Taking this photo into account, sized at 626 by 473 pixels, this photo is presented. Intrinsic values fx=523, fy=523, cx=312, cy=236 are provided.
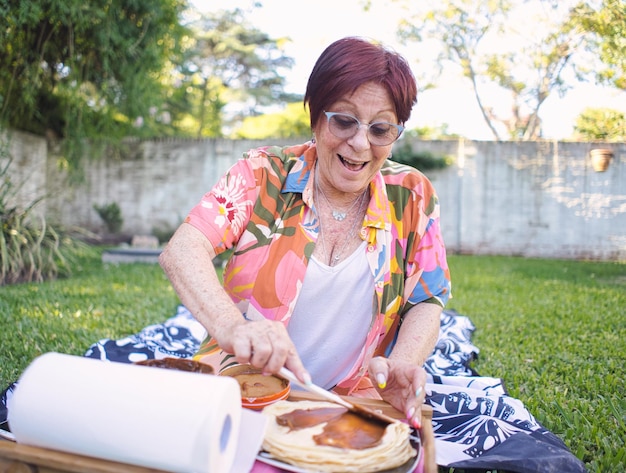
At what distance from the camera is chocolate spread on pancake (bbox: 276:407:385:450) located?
104cm

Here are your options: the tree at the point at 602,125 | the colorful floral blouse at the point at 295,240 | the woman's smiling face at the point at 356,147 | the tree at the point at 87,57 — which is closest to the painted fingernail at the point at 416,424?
the colorful floral blouse at the point at 295,240

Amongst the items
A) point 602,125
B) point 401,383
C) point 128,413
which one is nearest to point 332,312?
point 401,383

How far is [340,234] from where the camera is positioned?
1888 mm

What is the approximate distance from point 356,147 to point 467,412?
114 centimetres

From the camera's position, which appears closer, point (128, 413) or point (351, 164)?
point (128, 413)

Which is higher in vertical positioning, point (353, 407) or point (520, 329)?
point (353, 407)

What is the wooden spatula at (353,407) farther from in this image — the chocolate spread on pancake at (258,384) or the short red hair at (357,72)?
the short red hair at (357,72)

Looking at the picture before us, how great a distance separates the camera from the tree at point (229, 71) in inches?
880

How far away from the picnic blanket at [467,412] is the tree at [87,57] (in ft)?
15.4

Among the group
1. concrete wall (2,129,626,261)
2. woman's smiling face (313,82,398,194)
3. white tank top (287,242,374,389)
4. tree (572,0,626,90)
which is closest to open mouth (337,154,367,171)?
woman's smiling face (313,82,398,194)

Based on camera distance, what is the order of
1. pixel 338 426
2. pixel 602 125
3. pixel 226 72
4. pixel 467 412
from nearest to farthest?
pixel 338 426, pixel 467 412, pixel 602 125, pixel 226 72

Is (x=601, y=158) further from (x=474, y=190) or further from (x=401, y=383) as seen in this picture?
(x=401, y=383)

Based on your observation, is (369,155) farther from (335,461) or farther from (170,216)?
(170,216)

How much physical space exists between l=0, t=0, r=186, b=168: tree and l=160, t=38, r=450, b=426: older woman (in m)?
5.51
